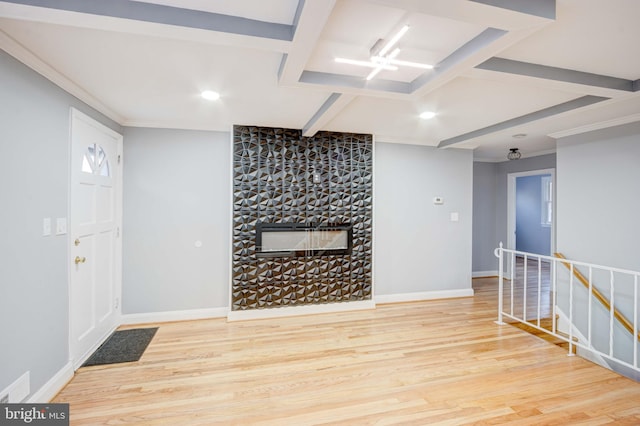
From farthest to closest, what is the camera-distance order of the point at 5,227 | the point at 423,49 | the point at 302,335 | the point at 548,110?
the point at 302,335 → the point at 548,110 → the point at 423,49 → the point at 5,227

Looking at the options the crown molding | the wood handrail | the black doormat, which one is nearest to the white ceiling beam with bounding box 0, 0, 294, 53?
the black doormat

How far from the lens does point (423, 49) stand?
1.92m

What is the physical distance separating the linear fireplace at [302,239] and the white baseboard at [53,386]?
6.51ft

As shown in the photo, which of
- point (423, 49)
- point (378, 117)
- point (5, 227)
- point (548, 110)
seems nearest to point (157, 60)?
point (5, 227)

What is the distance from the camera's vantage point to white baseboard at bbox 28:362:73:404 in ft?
6.73

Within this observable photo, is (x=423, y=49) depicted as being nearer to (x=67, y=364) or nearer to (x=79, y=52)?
(x=79, y=52)

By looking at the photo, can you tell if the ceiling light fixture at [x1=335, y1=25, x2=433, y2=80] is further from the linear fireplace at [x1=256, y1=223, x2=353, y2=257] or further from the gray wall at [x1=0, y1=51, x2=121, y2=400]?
the linear fireplace at [x1=256, y1=223, x2=353, y2=257]

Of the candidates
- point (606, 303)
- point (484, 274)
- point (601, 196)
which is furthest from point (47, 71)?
point (484, 274)

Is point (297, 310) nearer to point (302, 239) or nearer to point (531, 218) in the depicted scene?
point (302, 239)

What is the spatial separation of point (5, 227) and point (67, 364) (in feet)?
4.22

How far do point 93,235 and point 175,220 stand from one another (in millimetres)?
899

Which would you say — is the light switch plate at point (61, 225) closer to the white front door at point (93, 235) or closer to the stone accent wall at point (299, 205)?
the white front door at point (93, 235)

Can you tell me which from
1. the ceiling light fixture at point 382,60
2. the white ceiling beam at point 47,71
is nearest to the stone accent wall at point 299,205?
the white ceiling beam at point 47,71

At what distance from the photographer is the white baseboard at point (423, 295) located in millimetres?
4441
